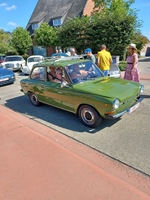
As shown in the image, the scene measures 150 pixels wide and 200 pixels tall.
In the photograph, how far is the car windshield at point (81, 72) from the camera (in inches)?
173

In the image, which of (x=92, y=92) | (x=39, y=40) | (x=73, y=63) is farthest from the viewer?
(x=39, y=40)

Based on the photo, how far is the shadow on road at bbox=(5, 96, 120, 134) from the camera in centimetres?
421

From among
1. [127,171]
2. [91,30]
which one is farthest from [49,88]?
[91,30]

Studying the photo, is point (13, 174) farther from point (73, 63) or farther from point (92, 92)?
point (73, 63)

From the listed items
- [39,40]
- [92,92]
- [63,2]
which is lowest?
[92,92]

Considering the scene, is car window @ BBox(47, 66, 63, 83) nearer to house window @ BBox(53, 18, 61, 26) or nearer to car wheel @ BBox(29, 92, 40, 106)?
car wheel @ BBox(29, 92, 40, 106)

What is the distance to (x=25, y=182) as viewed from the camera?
2.57 meters

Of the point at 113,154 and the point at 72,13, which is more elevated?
the point at 72,13

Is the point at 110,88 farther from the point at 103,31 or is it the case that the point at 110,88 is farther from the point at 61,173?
the point at 103,31

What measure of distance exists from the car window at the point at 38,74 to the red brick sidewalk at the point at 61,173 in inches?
81.7

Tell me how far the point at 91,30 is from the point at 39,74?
12.1 m

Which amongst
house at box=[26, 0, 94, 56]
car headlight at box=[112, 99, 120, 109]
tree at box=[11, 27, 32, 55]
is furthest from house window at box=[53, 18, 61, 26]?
car headlight at box=[112, 99, 120, 109]

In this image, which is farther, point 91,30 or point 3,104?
point 91,30

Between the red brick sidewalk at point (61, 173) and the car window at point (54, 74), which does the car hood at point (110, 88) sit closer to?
the car window at point (54, 74)
